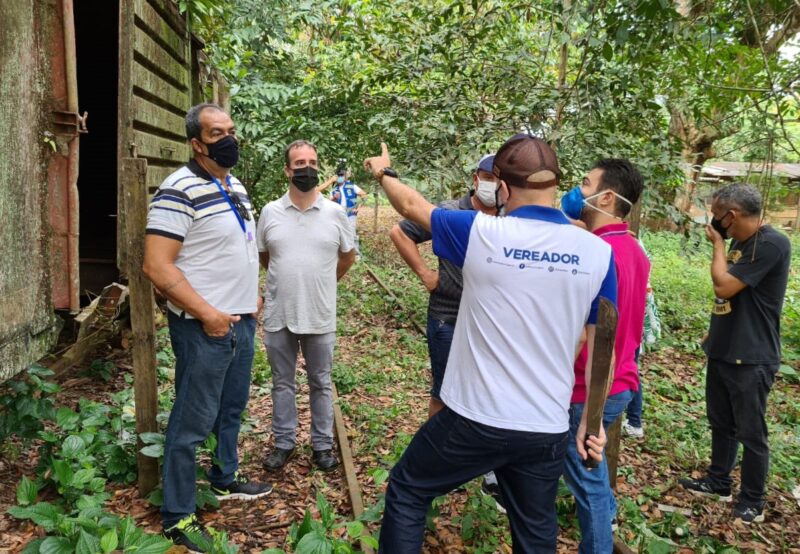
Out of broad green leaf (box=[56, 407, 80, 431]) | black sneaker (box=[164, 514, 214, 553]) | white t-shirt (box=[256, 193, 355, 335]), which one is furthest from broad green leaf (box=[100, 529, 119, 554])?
white t-shirt (box=[256, 193, 355, 335])

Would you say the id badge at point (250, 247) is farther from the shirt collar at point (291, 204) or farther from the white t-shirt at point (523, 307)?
the white t-shirt at point (523, 307)

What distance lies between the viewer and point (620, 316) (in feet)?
9.34

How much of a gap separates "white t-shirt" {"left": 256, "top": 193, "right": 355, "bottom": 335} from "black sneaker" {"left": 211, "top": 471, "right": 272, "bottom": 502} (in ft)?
3.45

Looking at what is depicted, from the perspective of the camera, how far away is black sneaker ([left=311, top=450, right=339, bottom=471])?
4148 millimetres

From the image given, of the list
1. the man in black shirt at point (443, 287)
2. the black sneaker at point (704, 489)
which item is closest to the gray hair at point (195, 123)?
the man in black shirt at point (443, 287)

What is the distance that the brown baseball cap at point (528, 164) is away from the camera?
223cm

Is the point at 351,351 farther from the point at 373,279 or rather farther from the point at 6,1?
the point at 6,1

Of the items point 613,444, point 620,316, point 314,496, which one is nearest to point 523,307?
point 620,316

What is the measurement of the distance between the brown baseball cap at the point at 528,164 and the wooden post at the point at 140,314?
203cm

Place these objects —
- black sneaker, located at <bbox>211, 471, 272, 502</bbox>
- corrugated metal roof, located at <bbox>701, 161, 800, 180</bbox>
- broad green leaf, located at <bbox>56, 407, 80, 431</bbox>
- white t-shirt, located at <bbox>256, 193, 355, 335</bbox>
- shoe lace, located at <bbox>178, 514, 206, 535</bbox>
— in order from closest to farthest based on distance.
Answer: corrugated metal roof, located at <bbox>701, 161, 800, 180</bbox>
shoe lace, located at <bbox>178, 514, 206, 535</bbox>
broad green leaf, located at <bbox>56, 407, 80, 431</bbox>
black sneaker, located at <bbox>211, 471, 272, 502</bbox>
white t-shirt, located at <bbox>256, 193, 355, 335</bbox>

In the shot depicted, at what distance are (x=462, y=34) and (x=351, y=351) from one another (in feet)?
13.4

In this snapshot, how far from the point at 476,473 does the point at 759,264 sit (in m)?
2.82

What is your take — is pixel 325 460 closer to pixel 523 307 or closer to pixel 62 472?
pixel 62 472

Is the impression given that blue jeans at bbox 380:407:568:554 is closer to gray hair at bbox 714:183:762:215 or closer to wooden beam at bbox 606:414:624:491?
wooden beam at bbox 606:414:624:491
